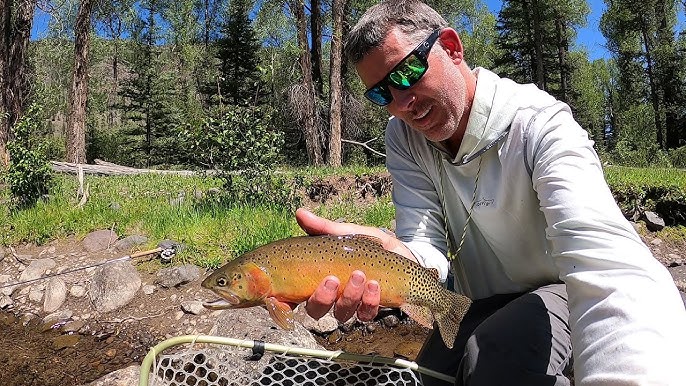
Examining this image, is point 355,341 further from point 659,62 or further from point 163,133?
point 659,62

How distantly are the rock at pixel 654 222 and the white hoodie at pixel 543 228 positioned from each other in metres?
7.61

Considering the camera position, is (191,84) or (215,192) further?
(191,84)

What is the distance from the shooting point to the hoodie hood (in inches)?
83.3

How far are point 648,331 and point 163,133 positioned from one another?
3334cm

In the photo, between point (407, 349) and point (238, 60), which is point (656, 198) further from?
point (238, 60)

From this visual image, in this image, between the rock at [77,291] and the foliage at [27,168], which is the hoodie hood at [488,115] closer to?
the rock at [77,291]

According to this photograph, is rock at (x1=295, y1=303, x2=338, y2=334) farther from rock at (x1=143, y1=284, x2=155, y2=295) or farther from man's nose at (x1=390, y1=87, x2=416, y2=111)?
man's nose at (x1=390, y1=87, x2=416, y2=111)

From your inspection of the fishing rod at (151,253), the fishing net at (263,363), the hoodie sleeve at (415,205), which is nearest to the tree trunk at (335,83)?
the fishing rod at (151,253)

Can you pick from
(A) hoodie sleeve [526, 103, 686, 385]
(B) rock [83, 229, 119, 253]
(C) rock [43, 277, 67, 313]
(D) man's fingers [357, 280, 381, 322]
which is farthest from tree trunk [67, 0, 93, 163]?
(A) hoodie sleeve [526, 103, 686, 385]

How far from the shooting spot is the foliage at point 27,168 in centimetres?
803

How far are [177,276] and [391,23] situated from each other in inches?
A: 187

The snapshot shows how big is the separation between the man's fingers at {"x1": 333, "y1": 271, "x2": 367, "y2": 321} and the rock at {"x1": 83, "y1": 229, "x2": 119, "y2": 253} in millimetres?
5691

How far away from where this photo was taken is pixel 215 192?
335 inches

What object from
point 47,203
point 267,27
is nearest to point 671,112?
point 267,27
